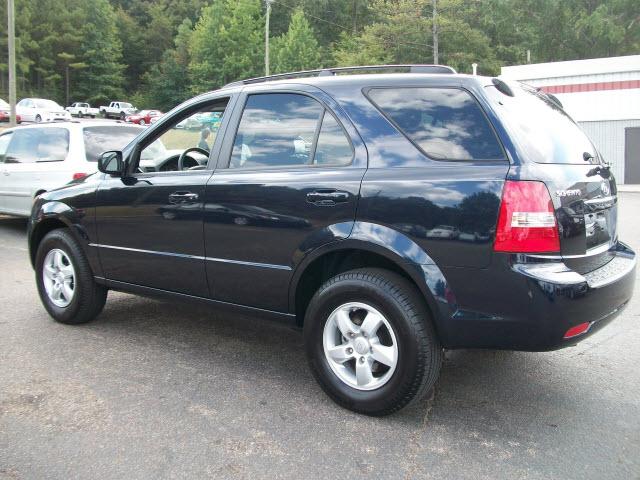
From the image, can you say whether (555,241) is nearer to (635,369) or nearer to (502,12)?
(635,369)

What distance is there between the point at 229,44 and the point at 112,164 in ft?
206

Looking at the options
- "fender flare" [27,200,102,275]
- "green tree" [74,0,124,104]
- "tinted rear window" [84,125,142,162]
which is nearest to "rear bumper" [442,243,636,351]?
"fender flare" [27,200,102,275]

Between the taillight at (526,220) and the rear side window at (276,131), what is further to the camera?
the rear side window at (276,131)

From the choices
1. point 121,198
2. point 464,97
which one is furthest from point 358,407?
point 121,198

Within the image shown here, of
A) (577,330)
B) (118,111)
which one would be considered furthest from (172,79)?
(577,330)

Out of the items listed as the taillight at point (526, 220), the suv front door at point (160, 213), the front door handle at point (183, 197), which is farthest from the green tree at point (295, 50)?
the taillight at point (526, 220)

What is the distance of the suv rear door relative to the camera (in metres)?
3.30

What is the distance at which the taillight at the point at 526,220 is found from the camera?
280 centimetres

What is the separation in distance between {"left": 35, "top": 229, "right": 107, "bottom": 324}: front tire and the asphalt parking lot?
18cm

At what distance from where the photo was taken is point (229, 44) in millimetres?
Answer: 63250

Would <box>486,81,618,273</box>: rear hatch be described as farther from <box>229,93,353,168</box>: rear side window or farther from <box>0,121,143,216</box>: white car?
<box>0,121,143,216</box>: white car

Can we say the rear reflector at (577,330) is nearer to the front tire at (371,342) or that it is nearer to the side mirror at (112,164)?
the front tire at (371,342)

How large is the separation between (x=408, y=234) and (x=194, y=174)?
63.7 inches

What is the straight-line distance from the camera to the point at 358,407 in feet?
10.6
